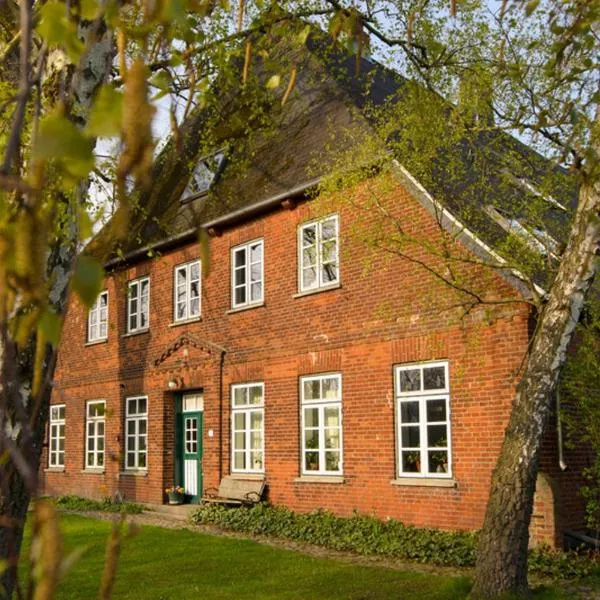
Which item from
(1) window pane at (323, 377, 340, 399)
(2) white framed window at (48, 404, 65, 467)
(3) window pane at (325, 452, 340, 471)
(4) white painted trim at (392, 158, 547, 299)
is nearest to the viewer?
(4) white painted trim at (392, 158, 547, 299)

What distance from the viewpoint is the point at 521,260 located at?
1020 cm

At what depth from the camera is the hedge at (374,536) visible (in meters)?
10.1

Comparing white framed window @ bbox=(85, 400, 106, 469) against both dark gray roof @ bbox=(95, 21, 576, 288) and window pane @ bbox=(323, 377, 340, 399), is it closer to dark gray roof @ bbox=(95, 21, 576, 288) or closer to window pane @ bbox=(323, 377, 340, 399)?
dark gray roof @ bbox=(95, 21, 576, 288)

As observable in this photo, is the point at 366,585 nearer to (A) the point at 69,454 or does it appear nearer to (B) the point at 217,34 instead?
(B) the point at 217,34

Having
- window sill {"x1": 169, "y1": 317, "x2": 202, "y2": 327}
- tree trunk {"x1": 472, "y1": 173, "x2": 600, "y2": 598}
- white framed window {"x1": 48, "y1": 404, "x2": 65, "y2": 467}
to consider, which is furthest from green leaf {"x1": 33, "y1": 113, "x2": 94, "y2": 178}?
white framed window {"x1": 48, "y1": 404, "x2": 65, "y2": 467}

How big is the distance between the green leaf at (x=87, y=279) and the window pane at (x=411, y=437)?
12.0 metres

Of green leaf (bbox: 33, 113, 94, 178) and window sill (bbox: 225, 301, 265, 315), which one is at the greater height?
window sill (bbox: 225, 301, 265, 315)

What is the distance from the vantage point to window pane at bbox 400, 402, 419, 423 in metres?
12.8

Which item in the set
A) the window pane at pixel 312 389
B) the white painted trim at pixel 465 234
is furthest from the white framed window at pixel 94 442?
the white painted trim at pixel 465 234

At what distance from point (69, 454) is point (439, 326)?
12.9 m

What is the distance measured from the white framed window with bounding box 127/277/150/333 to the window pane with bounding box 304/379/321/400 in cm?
589

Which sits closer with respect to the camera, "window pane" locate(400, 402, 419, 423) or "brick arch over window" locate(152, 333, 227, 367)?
"window pane" locate(400, 402, 419, 423)

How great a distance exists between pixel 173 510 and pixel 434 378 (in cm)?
711

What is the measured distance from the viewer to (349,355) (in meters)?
13.8
